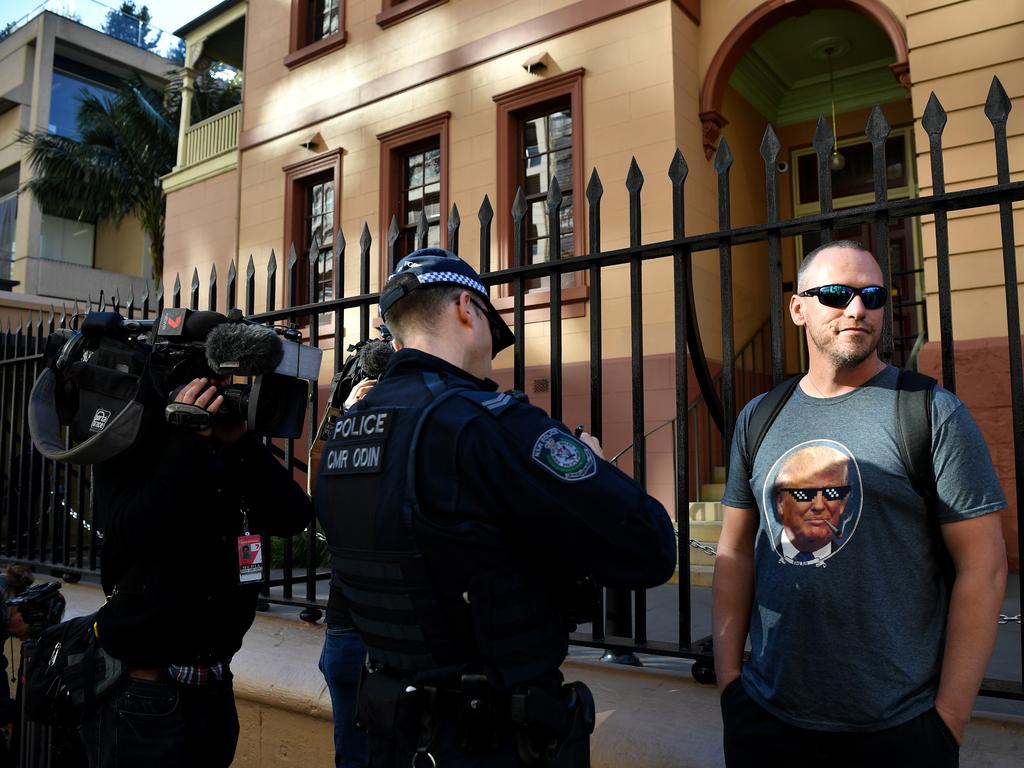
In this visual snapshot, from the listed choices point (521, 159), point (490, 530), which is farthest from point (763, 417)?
point (521, 159)

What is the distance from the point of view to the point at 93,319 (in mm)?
2428

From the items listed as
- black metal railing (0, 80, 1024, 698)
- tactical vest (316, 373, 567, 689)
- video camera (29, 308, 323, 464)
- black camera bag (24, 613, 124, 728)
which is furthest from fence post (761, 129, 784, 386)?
black camera bag (24, 613, 124, 728)

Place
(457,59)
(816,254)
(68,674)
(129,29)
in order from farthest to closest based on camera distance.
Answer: (129,29) < (457,59) < (68,674) < (816,254)

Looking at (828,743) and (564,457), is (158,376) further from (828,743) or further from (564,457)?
(828,743)

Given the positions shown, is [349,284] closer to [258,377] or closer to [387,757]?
[258,377]

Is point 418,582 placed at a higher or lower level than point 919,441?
lower

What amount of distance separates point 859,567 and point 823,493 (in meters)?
0.19

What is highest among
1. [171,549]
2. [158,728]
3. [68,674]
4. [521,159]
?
[521,159]

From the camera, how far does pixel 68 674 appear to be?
2449 mm

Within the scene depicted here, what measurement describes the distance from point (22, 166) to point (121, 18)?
282 inches

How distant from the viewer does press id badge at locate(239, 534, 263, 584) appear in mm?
2482


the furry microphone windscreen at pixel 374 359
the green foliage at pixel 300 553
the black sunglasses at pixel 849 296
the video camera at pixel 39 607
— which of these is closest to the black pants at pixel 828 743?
the black sunglasses at pixel 849 296

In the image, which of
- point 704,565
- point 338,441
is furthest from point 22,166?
point 338,441

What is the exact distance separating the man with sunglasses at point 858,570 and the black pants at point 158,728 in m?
1.56
